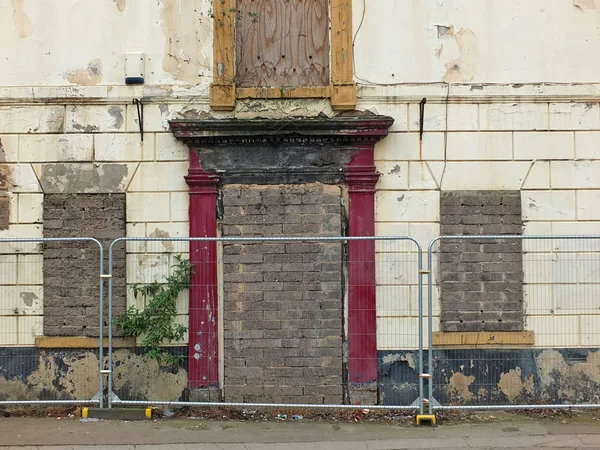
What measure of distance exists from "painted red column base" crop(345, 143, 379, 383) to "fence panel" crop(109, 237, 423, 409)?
0.01 m

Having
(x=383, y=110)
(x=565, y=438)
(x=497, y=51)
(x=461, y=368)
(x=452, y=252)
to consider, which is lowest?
(x=565, y=438)

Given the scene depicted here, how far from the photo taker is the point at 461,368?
7.12 m

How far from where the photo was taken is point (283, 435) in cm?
622

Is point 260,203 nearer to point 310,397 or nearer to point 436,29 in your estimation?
point 310,397

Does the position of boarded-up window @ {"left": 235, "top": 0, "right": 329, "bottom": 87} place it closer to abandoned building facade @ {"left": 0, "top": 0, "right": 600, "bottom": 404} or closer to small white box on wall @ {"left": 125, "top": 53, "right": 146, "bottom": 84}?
abandoned building facade @ {"left": 0, "top": 0, "right": 600, "bottom": 404}

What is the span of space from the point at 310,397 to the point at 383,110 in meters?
3.33

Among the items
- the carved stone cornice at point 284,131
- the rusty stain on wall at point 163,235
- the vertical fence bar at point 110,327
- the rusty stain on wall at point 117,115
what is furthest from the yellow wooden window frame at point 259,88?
the vertical fence bar at point 110,327

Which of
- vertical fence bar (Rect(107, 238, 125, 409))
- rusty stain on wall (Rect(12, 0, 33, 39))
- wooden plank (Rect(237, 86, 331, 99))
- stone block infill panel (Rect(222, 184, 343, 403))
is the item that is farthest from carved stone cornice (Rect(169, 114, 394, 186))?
rusty stain on wall (Rect(12, 0, 33, 39))

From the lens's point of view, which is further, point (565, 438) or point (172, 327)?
point (172, 327)

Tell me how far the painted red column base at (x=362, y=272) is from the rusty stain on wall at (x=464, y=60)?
1.26m

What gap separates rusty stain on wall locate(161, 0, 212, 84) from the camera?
7.29 meters

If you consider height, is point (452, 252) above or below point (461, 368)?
above

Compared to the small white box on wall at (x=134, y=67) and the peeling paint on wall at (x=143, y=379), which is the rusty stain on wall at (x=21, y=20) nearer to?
the small white box on wall at (x=134, y=67)

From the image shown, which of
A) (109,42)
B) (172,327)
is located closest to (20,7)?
(109,42)
